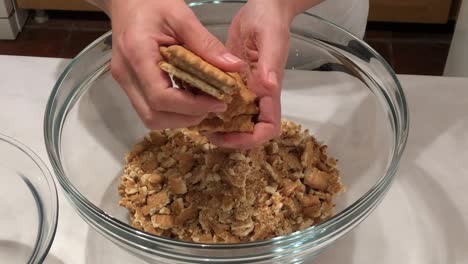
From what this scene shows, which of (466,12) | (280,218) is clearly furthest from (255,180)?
(466,12)

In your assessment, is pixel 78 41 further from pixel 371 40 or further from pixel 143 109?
pixel 143 109

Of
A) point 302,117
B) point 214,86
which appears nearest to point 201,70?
point 214,86

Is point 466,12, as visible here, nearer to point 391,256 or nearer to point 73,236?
point 391,256

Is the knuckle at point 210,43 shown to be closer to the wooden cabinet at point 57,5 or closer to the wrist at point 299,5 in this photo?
the wrist at point 299,5

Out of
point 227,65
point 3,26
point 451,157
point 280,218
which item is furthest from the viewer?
point 3,26

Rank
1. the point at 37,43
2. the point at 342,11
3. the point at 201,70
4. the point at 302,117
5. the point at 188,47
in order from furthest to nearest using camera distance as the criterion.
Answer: the point at 37,43 → the point at 342,11 → the point at 302,117 → the point at 188,47 → the point at 201,70

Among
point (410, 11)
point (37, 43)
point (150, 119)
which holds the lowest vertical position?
point (37, 43)
